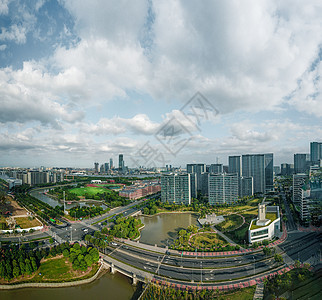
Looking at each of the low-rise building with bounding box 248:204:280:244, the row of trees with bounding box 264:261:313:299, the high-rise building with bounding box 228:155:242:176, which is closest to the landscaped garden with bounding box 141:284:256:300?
the row of trees with bounding box 264:261:313:299

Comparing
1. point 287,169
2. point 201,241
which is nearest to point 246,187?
point 201,241

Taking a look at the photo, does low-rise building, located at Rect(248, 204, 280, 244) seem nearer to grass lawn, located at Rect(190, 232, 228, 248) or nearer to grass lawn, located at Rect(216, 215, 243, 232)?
grass lawn, located at Rect(190, 232, 228, 248)

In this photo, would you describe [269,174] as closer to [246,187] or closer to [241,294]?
[246,187]

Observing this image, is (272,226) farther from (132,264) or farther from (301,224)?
(132,264)

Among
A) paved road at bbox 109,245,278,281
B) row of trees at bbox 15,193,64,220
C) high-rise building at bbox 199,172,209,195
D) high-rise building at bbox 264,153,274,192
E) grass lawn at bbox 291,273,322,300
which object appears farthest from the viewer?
high-rise building at bbox 264,153,274,192

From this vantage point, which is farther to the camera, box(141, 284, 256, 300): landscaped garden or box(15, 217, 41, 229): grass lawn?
box(15, 217, 41, 229): grass lawn
